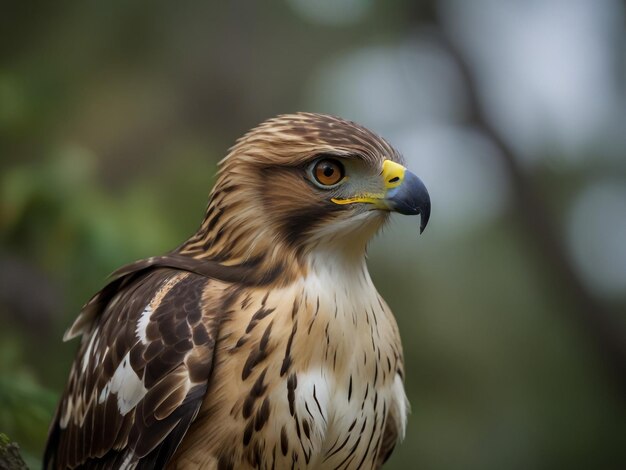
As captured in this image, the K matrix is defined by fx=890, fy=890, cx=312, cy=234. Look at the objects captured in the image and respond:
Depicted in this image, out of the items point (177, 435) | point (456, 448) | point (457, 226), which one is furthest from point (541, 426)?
point (177, 435)

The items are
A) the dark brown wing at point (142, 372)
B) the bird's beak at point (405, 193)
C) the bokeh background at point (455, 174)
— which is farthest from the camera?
the bokeh background at point (455, 174)

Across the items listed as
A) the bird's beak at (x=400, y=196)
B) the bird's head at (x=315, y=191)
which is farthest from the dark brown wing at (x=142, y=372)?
the bird's beak at (x=400, y=196)

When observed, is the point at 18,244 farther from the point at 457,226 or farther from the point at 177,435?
the point at 457,226

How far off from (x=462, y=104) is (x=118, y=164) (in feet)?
10.9

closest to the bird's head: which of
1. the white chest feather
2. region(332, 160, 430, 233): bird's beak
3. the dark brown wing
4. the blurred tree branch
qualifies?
region(332, 160, 430, 233): bird's beak

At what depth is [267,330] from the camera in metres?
3.11

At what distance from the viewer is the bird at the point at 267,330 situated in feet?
10.1

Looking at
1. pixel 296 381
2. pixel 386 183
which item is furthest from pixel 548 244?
pixel 296 381

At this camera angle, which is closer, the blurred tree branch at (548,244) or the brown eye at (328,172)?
the brown eye at (328,172)

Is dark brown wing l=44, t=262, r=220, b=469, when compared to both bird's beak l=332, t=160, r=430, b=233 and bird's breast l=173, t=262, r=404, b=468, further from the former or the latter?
bird's beak l=332, t=160, r=430, b=233

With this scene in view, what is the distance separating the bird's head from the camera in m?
3.26

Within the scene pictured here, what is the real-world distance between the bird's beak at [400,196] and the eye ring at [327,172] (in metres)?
0.07

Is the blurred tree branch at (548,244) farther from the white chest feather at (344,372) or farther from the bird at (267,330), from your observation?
the white chest feather at (344,372)

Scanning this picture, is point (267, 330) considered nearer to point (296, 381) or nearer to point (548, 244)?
point (296, 381)
